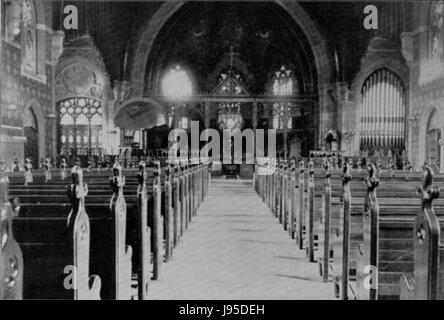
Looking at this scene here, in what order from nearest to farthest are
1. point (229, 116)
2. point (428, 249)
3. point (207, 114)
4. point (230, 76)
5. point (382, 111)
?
point (428, 249) → point (382, 111) → point (207, 114) → point (230, 76) → point (229, 116)

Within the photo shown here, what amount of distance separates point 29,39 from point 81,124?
470 centimetres

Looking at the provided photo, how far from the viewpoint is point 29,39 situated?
1489 centimetres

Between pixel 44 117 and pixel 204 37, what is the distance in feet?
30.6

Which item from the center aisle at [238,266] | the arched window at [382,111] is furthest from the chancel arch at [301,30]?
the center aisle at [238,266]

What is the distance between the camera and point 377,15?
1858 centimetres

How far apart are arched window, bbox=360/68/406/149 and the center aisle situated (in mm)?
11263

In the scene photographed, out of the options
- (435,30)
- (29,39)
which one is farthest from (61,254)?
(435,30)

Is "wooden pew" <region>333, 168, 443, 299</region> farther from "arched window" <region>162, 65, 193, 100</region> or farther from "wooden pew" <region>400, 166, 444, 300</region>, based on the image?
"arched window" <region>162, 65, 193, 100</region>

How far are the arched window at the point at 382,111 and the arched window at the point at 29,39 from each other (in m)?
11.5

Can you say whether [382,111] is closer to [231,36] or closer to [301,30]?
[301,30]

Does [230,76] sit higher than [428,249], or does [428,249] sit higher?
[230,76]

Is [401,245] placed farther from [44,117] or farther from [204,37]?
[204,37]
